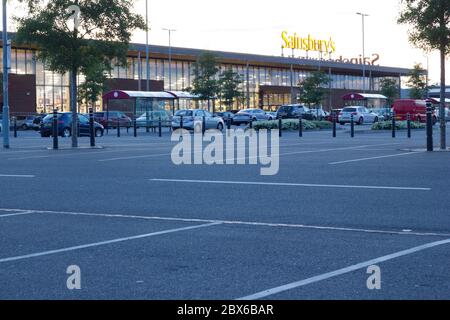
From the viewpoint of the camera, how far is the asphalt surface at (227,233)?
6293 millimetres

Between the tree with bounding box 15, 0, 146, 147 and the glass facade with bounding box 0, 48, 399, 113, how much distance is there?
111ft

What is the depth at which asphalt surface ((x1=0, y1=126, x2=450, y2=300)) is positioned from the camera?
6293 millimetres

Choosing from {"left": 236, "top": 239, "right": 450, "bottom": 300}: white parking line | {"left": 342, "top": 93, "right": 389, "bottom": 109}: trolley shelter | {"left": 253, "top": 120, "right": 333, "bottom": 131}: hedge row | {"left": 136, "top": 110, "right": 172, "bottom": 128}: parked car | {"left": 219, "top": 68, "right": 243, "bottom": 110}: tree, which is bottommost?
{"left": 236, "top": 239, "right": 450, "bottom": 300}: white parking line

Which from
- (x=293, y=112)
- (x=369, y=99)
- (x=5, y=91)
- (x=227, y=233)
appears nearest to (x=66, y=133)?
(x=5, y=91)

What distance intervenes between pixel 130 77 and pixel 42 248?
260 ft

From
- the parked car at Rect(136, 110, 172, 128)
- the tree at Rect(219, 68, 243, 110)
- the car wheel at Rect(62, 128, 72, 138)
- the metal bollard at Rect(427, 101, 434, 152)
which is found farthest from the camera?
the tree at Rect(219, 68, 243, 110)

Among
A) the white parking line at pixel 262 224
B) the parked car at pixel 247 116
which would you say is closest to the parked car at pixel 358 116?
the parked car at pixel 247 116

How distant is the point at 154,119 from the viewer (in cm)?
5325

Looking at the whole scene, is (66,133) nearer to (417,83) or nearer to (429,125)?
(429,125)

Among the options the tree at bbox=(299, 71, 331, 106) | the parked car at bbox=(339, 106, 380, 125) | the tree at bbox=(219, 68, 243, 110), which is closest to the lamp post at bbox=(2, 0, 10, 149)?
the parked car at bbox=(339, 106, 380, 125)

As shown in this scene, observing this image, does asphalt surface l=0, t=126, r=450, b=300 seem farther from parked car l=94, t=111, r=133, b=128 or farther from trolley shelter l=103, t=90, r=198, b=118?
parked car l=94, t=111, r=133, b=128

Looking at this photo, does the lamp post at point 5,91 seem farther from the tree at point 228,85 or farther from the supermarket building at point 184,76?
the tree at point 228,85

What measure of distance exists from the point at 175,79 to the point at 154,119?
39.0 meters
